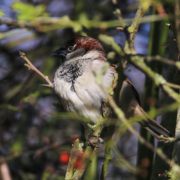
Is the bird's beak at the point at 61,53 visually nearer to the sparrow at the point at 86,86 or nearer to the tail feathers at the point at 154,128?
the sparrow at the point at 86,86

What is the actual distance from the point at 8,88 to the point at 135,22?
7.09ft

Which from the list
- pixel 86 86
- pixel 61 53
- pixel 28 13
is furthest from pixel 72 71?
pixel 28 13

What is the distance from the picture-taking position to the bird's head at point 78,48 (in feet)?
9.70

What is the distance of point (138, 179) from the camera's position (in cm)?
191

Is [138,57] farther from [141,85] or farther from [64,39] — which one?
[141,85]

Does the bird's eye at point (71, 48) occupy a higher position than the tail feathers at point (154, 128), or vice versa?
the bird's eye at point (71, 48)

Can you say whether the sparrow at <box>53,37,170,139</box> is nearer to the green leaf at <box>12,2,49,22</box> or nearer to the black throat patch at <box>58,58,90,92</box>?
the black throat patch at <box>58,58,90,92</box>

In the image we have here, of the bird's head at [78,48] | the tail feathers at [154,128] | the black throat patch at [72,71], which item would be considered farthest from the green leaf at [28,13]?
the bird's head at [78,48]

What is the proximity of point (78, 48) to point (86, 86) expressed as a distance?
25.0 inches

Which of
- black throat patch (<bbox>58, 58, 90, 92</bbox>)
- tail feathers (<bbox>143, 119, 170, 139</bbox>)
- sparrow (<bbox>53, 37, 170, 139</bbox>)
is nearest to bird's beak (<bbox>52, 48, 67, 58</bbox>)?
sparrow (<bbox>53, 37, 170, 139</bbox>)

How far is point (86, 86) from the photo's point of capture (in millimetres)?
2461

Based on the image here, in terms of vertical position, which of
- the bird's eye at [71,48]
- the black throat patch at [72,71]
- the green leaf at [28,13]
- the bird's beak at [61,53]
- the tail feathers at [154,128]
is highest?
the green leaf at [28,13]

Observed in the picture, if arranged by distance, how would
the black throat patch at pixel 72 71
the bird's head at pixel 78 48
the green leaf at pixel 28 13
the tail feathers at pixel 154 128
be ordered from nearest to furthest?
the green leaf at pixel 28 13
the tail feathers at pixel 154 128
the black throat patch at pixel 72 71
the bird's head at pixel 78 48

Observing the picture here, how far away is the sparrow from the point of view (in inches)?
96.6
